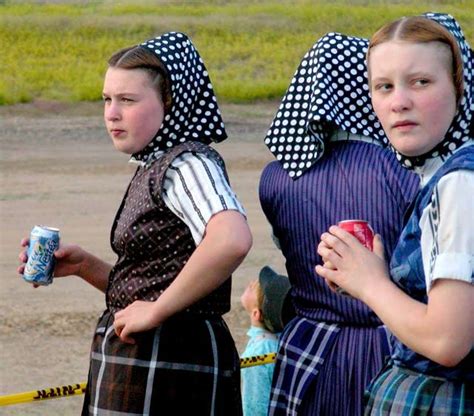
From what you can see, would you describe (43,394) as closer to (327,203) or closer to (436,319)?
(327,203)

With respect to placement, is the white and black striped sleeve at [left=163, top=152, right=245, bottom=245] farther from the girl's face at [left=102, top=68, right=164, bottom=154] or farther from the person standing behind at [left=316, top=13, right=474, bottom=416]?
the person standing behind at [left=316, top=13, right=474, bottom=416]

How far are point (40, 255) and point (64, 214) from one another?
27.6 ft

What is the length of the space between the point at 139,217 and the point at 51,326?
4.94 m

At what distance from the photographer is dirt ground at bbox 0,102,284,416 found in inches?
289

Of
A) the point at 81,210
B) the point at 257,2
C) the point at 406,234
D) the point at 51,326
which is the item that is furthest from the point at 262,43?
the point at 406,234

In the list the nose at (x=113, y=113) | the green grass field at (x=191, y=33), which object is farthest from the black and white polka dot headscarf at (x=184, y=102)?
the green grass field at (x=191, y=33)

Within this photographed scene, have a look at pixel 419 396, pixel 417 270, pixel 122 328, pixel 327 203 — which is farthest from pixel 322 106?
pixel 419 396

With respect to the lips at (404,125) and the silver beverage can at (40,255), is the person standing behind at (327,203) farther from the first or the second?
the lips at (404,125)

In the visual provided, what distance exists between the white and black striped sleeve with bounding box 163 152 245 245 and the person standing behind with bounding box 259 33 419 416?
1.19ft

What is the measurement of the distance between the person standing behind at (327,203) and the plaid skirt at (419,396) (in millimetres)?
752

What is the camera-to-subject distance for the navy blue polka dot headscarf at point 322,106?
3537 millimetres

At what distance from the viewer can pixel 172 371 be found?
10.8 feet

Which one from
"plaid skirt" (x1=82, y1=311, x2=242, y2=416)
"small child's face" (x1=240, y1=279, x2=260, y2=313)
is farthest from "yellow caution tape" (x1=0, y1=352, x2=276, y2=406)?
"plaid skirt" (x1=82, y1=311, x2=242, y2=416)

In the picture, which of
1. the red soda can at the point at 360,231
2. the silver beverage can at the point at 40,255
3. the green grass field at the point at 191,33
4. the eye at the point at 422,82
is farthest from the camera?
the green grass field at the point at 191,33
